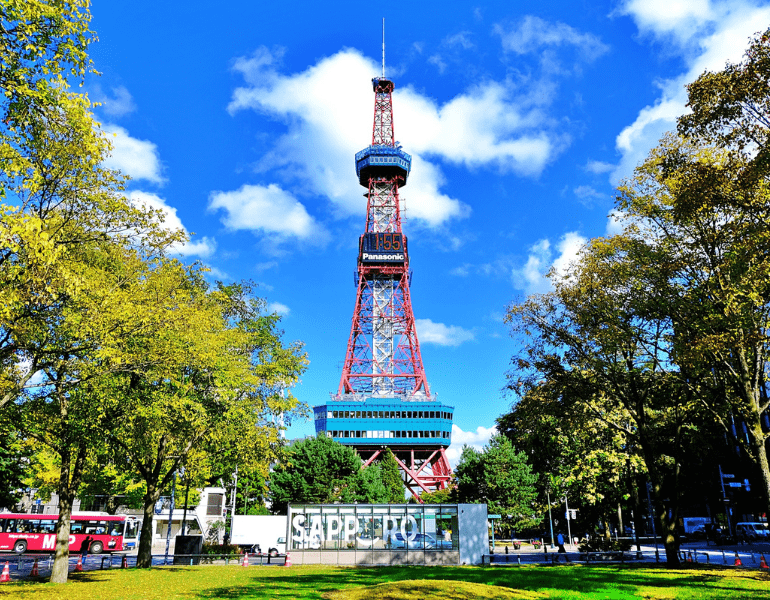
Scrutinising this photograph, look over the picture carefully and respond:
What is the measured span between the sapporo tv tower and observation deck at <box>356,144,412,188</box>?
0.25 meters

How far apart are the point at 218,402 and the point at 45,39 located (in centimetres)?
2049

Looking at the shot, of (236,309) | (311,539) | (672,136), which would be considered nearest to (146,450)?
(236,309)

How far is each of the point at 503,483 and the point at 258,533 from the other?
2800 centimetres

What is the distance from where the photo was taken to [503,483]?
62.9m

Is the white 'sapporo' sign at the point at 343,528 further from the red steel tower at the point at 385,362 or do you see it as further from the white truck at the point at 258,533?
the red steel tower at the point at 385,362

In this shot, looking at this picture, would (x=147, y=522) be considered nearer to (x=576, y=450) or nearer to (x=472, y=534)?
(x=472, y=534)

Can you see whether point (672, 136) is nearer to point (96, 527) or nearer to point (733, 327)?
point (733, 327)

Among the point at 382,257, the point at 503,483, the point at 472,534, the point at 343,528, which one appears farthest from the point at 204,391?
the point at 382,257

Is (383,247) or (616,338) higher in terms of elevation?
(383,247)

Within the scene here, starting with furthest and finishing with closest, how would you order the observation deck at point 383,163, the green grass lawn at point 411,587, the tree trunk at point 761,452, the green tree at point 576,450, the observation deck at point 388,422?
1. the observation deck at point 383,163
2. the observation deck at point 388,422
3. the green tree at point 576,450
4. the tree trunk at point 761,452
5. the green grass lawn at point 411,587

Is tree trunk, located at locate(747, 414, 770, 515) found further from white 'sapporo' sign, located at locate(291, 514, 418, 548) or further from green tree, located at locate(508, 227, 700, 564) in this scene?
white 'sapporo' sign, located at locate(291, 514, 418, 548)

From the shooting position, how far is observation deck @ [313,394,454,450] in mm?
A: 113688

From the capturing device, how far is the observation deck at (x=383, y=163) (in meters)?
141

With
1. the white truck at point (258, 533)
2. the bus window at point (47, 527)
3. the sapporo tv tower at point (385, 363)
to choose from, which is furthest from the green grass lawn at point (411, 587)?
the sapporo tv tower at point (385, 363)
